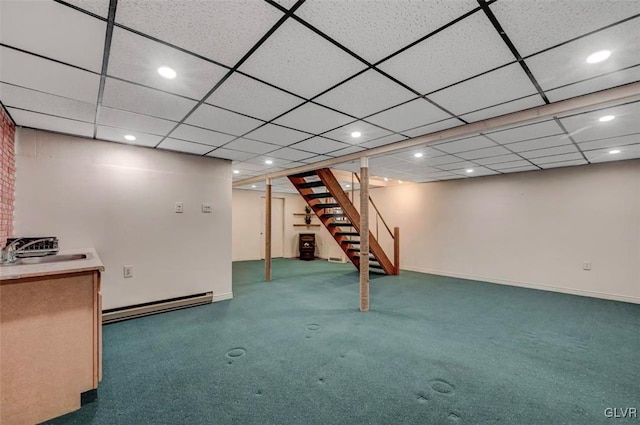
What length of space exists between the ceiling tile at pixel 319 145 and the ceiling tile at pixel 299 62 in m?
1.39

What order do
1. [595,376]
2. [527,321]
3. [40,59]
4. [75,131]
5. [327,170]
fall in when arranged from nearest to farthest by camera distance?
[40,59] < [595,376] < [75,131] < [527,321] < [327,170]

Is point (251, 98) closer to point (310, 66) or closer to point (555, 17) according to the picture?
point (310, 66)

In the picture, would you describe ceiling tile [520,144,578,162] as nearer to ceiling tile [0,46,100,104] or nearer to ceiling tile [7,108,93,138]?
ceiling tile [0,46,100,104]

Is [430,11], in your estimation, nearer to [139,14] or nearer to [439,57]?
[439,57]

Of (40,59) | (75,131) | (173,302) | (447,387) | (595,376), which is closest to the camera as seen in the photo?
(40,59)

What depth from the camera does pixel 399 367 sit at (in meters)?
2.54

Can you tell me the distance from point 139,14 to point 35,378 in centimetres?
237

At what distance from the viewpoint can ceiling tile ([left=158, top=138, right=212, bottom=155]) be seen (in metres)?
3.79

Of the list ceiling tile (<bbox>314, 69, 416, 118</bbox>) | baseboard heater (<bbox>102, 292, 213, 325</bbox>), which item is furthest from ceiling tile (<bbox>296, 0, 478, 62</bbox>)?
baseboard heater (<bbox>102, 292, 213, 325</bbox>)

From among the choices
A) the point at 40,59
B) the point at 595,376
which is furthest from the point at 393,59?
the point at 595,376

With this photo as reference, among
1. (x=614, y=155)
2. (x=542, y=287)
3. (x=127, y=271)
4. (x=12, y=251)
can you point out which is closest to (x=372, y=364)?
(x=12, y=251)

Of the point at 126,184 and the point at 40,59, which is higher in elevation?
the point at 40,59

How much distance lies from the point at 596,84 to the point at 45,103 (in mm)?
4682

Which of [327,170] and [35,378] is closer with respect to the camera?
[35,378]
